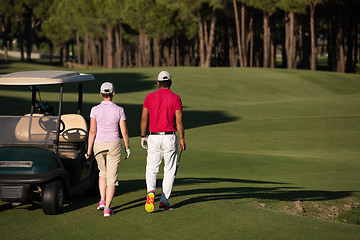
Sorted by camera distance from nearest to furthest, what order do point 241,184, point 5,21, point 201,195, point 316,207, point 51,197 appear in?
point 51,197 < point 316,207 < point 201,195 < point 241,184 < point 5,21

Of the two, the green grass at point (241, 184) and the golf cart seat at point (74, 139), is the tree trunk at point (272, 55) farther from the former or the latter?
the golf cart seat at point (74, 139)

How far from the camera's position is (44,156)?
8.34 m

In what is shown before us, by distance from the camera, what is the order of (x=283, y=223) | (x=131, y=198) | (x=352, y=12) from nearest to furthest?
(x=283, y=223)
(x=131, y=198)
(x=352, y=12)

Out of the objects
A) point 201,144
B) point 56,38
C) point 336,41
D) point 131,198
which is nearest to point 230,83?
point 336,41

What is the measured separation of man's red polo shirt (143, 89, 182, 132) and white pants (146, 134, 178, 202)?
15 cm

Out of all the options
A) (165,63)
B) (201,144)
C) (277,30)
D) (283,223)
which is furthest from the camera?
(165,63)

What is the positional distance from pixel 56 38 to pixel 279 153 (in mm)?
90256

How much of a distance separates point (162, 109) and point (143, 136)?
1.65ft

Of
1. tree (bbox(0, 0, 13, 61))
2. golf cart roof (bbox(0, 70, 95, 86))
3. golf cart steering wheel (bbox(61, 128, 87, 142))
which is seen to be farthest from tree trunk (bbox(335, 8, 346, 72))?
tree (bbox(0, 0, 13, 61))

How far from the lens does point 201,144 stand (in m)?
21.7

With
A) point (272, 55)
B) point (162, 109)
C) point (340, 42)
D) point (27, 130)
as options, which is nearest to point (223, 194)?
point (162, 109)

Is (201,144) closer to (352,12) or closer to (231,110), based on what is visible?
(231,110)

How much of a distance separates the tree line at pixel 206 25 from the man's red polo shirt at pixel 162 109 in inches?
2095

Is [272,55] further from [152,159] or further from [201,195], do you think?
[152,159]
